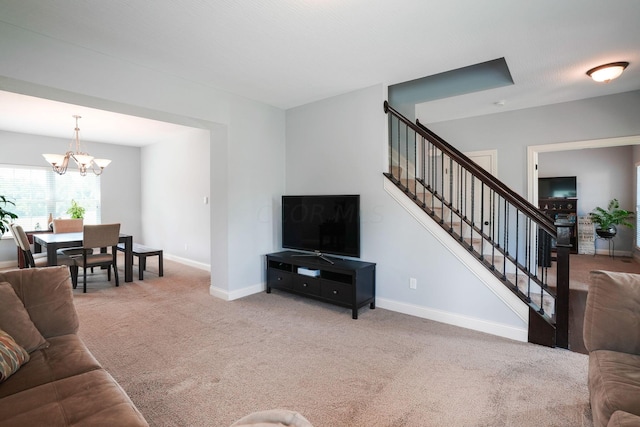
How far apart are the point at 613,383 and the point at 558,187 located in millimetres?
7847

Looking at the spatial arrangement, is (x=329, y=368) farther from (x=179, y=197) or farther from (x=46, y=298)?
(x=179, y=197)

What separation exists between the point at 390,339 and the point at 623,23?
3050mm

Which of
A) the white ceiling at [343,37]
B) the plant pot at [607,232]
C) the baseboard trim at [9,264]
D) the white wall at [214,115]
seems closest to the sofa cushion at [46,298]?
the white wall at [214,115]

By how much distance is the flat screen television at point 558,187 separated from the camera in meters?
7.61

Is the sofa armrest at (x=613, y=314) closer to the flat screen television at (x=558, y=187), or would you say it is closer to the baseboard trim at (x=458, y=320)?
the baseboard trim at (x=458, y=320)

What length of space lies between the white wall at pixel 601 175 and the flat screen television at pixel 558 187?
0.17 meters

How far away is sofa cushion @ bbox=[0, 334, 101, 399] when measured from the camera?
140cm

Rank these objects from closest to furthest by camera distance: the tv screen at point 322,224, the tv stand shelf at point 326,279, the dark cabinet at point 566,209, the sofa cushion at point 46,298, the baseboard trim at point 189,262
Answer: the sofa cushion at point 46,298 → the tv stand shelf at point 326,279 → the tv screen at point 322,224 → the baseboard trim at point 189,262 → the dark cabinet at point 566,209

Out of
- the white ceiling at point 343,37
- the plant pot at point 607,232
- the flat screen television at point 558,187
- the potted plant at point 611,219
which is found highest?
the white ceiling at point 343,37

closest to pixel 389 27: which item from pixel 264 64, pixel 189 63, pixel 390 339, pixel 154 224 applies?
pixel 264 64

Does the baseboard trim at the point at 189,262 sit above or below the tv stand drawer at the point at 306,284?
below

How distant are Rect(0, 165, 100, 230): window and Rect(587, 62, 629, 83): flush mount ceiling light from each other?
8523 mm

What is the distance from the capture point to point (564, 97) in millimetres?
4109

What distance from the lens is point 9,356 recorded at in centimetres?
148
